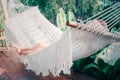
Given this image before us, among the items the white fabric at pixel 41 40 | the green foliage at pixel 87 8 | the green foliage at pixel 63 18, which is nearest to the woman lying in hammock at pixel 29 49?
the white fabric at pixel 41 40

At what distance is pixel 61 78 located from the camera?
73.1 inches

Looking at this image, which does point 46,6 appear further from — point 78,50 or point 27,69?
point 27,69

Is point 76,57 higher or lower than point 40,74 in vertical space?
higher

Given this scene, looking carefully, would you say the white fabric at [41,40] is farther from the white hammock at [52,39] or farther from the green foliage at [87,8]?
the green foliage at [87,8]

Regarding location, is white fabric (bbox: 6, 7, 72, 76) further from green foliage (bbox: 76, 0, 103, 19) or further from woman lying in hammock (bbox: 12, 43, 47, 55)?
green foliage (bbox: 76, 0, 103, 19)

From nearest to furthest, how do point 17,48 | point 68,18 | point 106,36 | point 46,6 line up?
point 106,36 < point 68,18 < point 46,6 < point 17,48

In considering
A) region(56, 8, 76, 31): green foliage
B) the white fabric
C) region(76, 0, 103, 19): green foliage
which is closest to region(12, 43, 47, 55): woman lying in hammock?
the white fabric

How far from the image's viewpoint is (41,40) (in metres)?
1.81

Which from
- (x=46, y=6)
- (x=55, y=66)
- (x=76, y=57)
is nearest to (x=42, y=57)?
(x=55, y=66)

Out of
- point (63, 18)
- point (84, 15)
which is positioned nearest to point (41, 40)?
point (63, 18)

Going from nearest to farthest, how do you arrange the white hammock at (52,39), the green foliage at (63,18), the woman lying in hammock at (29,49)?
the white hammock at (52,39) < the green foliage at (63,18) < the woman lying in hammock at (29,49)

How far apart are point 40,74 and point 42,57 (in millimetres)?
210

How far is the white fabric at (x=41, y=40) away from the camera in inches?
63.8

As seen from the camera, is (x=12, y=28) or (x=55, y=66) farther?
(x=12, y=28)
